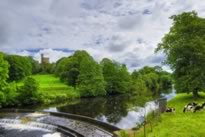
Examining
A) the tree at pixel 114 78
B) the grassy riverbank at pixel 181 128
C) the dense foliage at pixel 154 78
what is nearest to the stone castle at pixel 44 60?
the dense foliage at pixel 154 78

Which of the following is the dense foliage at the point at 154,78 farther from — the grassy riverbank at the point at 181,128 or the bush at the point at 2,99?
the grassy riverbank at the point at 181,128

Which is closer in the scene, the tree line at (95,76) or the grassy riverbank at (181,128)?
the grassy riverbank at (181,128)

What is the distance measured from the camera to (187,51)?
3225 cm

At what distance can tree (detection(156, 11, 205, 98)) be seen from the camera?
31.8m

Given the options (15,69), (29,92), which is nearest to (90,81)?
(29,92)

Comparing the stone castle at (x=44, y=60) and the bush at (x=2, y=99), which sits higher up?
the stone castle at (x=44, y=60)

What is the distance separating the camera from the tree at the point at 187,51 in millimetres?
31766

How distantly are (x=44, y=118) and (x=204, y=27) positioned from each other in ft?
80.7

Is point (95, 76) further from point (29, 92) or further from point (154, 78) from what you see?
point (154, 78)

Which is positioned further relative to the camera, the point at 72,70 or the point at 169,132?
the point at 72,70

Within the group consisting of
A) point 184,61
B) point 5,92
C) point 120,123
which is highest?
point 184,61

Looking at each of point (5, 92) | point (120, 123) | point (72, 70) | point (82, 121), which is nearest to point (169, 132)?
point (120, 123)

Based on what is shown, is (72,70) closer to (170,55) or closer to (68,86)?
(68,86)

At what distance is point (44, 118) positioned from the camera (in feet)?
103
